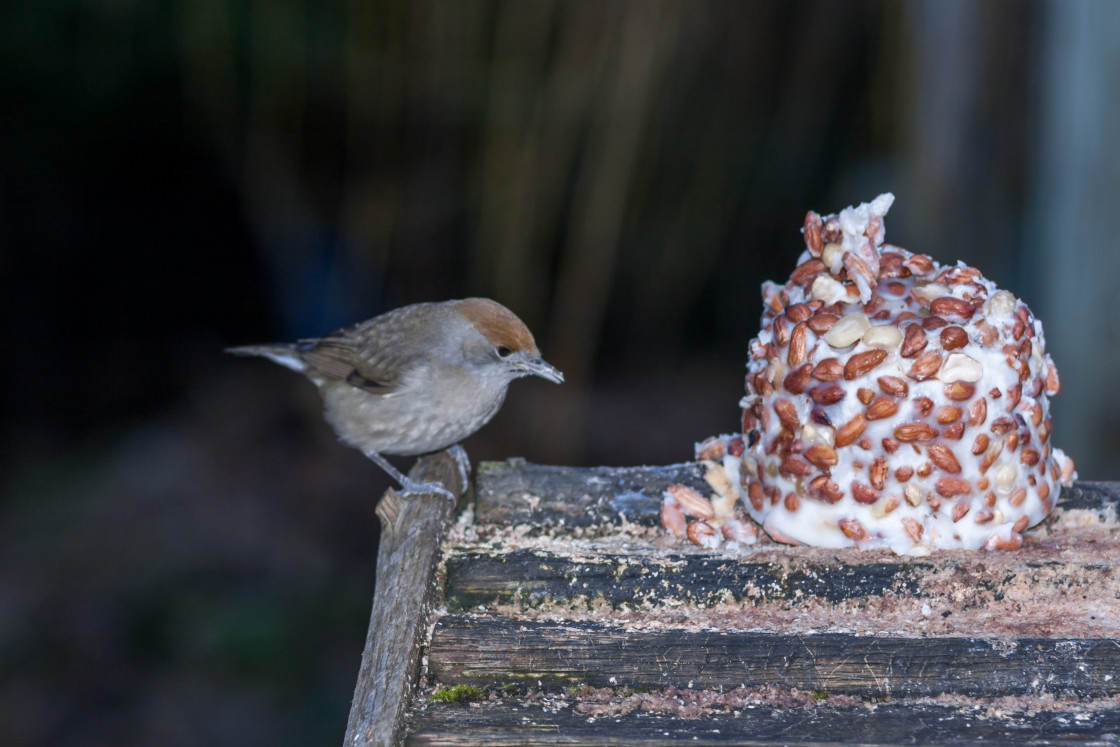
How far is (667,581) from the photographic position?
2.17 metres

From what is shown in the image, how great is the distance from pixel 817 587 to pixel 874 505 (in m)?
0.23

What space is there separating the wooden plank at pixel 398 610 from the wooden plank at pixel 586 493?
0.12 m

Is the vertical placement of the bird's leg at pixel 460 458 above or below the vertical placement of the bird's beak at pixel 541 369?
below

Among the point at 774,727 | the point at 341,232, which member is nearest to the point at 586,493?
the point at 774,727

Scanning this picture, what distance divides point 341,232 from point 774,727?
4869 millimetres

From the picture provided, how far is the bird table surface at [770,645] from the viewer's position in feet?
5.74

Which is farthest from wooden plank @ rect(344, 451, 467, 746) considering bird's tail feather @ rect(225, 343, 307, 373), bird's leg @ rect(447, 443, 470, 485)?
bird's tail feather @ rect(225, 343, 307, 373)

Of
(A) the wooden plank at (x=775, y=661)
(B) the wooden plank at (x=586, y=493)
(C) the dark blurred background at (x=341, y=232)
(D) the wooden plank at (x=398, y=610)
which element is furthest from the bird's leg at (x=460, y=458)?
(C) the dark blurred background at (x=341, y=232)

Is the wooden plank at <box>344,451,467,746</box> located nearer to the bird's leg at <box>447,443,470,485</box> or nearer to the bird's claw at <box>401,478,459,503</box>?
the bird's claw at <box>401,478,459,503</box>

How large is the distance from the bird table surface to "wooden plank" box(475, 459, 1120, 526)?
0.20 m

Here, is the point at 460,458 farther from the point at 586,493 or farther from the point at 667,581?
the point at 667,581

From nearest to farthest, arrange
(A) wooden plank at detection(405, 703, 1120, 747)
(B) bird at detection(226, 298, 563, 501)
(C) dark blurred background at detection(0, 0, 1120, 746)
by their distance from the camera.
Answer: (A) wooden plank at detection(405, 703, 1120, 747)
(B) bird at detection(226, 298, 563, 501)
(C) dark blurred background at detection(0, 0, 1120, 746)

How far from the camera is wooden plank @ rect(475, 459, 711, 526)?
2.60 m

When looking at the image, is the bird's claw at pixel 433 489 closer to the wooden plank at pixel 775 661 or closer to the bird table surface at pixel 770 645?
the bird table surface at pixel 770 645
